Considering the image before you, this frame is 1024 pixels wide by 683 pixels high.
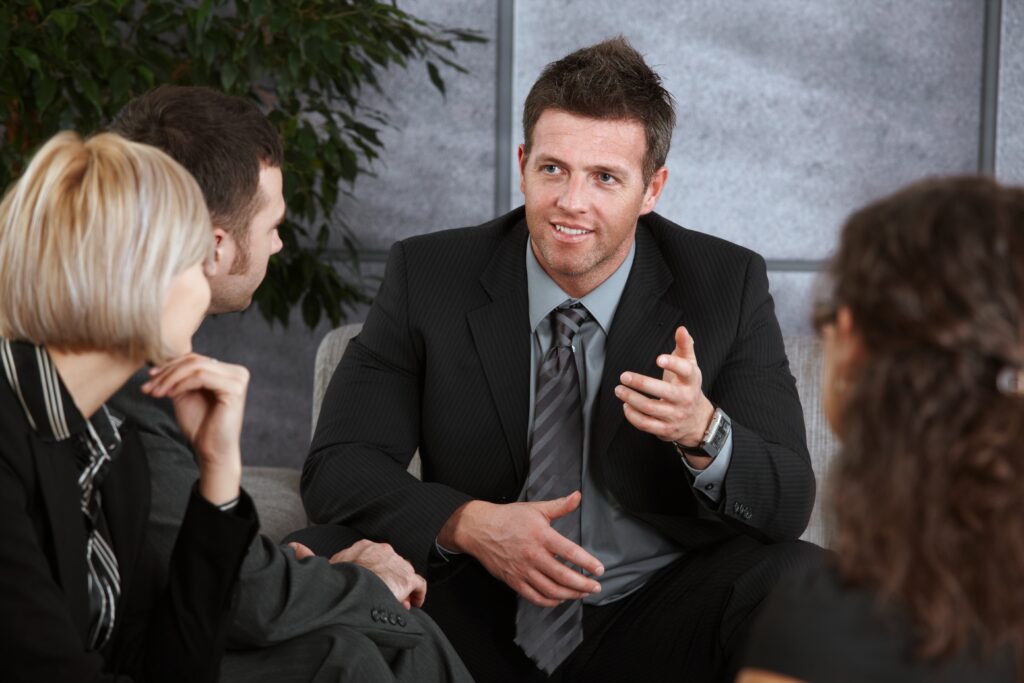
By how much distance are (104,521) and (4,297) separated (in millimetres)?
264

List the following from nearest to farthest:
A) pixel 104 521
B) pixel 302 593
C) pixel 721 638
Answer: pixel 104 521 < pixel 302 593 < pixel 721 638

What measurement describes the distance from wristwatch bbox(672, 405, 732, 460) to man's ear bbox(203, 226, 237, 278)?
654mm

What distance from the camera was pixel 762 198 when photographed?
3195 mm

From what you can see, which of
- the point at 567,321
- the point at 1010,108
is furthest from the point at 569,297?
the point at 1010,108

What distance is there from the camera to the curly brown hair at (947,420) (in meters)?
0.78

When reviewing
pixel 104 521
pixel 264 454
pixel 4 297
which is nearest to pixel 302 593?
pixel 104 521

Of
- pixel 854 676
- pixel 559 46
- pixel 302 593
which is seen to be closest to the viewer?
pixel 854 676

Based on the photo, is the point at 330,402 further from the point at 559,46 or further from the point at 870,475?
the point at 559,46

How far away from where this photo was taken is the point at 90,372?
3.71 ft

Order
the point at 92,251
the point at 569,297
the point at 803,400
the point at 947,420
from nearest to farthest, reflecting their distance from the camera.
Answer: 1. the point at 947,420
2. the point at 92,251
3. the point at 569,297
4. the point at 803,400

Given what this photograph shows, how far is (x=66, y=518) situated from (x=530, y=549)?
28.2 inches

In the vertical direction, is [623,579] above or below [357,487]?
below

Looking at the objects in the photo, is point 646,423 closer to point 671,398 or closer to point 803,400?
point 671,398

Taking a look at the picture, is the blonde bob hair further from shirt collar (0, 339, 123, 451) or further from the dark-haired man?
the dark-haired man
